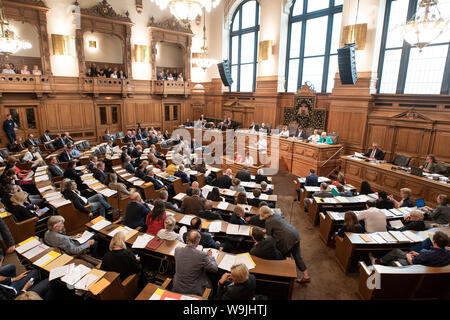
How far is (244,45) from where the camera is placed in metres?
15.7

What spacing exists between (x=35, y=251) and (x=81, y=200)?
6.32ft

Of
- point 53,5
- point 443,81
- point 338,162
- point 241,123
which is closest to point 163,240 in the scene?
point 338,162

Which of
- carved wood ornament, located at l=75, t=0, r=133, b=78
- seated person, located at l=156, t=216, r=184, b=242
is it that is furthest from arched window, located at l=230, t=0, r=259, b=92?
seated person, located at l=156, t=216, r=184, b=242

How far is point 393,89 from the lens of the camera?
9570 mm

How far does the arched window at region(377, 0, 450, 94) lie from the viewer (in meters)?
8.33

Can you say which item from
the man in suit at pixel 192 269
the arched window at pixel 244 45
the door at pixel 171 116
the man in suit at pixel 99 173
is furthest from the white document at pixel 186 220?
the door at pixel 171 116

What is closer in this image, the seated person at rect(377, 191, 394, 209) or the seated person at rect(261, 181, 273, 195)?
the seated person at rect(377, 191, 394, 209)

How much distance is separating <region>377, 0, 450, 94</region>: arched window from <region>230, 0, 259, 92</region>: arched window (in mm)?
7102

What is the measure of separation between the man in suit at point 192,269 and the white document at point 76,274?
1.11 m

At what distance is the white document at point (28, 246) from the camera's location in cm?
362

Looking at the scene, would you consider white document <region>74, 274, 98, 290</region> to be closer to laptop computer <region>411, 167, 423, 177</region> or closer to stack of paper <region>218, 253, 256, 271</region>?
stack of paper <region>218, 253, 256, 271</region>

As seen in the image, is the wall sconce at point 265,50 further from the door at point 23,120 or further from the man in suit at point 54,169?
the door at point 23,120
